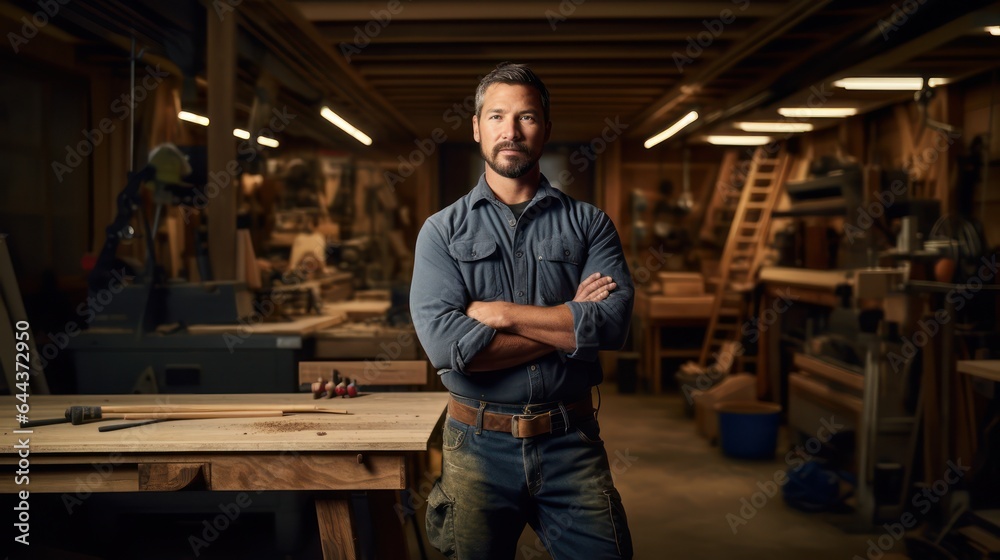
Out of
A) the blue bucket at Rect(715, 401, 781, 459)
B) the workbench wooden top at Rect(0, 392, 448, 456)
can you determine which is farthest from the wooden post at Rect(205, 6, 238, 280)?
the blue bucket at Rect(715, 401, 781, 459)

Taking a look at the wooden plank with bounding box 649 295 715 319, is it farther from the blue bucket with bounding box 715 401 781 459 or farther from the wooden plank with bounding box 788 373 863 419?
the blue bucket with bounding box 715 401 781 459

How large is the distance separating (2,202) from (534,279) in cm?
408

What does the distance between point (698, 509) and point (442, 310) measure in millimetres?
3203

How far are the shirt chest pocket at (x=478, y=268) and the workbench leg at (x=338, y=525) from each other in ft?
2.68

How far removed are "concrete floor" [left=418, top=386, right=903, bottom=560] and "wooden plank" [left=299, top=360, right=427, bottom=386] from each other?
120 cm

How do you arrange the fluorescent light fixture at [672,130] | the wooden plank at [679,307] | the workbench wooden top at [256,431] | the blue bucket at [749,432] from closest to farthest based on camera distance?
the workbench wooden top at [256,431], the blue bucket at [749,432], the fluorescent light fixture at [672,130], the wooden plank at [679,307]

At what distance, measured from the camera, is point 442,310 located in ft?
7.30

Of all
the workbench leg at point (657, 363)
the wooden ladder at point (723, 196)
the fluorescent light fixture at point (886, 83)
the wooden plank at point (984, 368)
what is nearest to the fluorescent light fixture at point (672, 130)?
the wooden ladder at point (723, 196)

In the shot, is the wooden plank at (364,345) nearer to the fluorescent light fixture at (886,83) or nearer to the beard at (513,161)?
the beard at (513,161)

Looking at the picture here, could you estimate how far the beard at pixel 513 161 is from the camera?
2.20m

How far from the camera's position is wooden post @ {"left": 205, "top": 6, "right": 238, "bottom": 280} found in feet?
14.7

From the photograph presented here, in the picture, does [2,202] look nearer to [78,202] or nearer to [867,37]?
[78,202]

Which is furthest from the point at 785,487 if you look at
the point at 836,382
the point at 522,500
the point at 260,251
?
the point at 260,251

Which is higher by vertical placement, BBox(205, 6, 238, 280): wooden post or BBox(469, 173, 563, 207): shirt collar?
BBox(205, 6, 238, 280): wooden post
